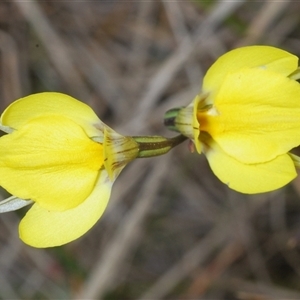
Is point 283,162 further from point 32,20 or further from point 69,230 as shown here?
point 32,20

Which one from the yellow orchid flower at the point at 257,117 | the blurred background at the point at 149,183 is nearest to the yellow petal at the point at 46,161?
the yellow orchid flower at the point at 257,117

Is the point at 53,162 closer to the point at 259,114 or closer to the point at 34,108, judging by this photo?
the point at 34,108

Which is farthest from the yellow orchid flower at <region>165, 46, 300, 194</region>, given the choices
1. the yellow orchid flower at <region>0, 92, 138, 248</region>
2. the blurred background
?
the blurred background

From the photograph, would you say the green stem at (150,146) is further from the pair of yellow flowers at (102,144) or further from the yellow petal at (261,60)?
the yellow petal at (261,60)

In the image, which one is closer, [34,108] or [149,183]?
[34,108]

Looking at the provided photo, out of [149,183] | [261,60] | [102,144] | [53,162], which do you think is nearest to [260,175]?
[261,60]
